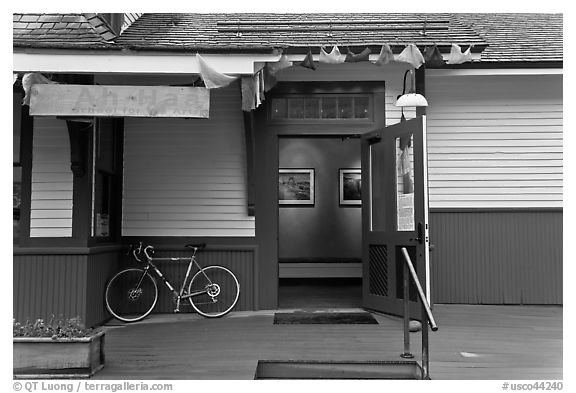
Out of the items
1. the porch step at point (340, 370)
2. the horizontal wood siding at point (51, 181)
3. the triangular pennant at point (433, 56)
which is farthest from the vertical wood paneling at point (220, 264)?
the triangular pennant at point (433, 56)

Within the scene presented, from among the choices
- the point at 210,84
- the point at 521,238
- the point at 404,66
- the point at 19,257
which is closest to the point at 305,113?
the point at 404,66

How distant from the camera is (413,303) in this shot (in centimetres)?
613

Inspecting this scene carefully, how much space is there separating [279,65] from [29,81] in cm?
234

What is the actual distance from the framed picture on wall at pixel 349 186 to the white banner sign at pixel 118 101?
5396 millimetres

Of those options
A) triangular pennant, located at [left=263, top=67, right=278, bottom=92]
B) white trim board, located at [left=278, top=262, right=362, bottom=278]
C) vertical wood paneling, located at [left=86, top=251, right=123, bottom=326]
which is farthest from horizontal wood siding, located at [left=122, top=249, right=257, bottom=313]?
white trim board, located at [left=278, top=262, right=362, bottom=278]

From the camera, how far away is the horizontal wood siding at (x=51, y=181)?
5969 mm

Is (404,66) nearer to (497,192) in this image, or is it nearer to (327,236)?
(497,192)

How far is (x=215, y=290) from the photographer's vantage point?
669 cm

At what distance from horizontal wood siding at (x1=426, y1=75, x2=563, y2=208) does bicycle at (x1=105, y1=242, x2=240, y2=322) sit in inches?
111

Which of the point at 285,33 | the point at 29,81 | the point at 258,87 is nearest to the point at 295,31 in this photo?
the point at 285,33

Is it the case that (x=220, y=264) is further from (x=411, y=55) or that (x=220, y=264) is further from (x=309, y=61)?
(x=411, y=55)

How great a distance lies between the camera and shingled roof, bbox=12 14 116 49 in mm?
5449

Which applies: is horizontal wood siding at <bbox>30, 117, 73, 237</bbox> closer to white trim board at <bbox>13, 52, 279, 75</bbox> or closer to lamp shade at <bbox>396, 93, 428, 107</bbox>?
white trim board at <bbox>13, 52, 279, 75</bbox>

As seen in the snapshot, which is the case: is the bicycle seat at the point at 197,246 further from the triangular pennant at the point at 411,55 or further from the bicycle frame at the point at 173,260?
the triangular pennant at the point at 411,55
